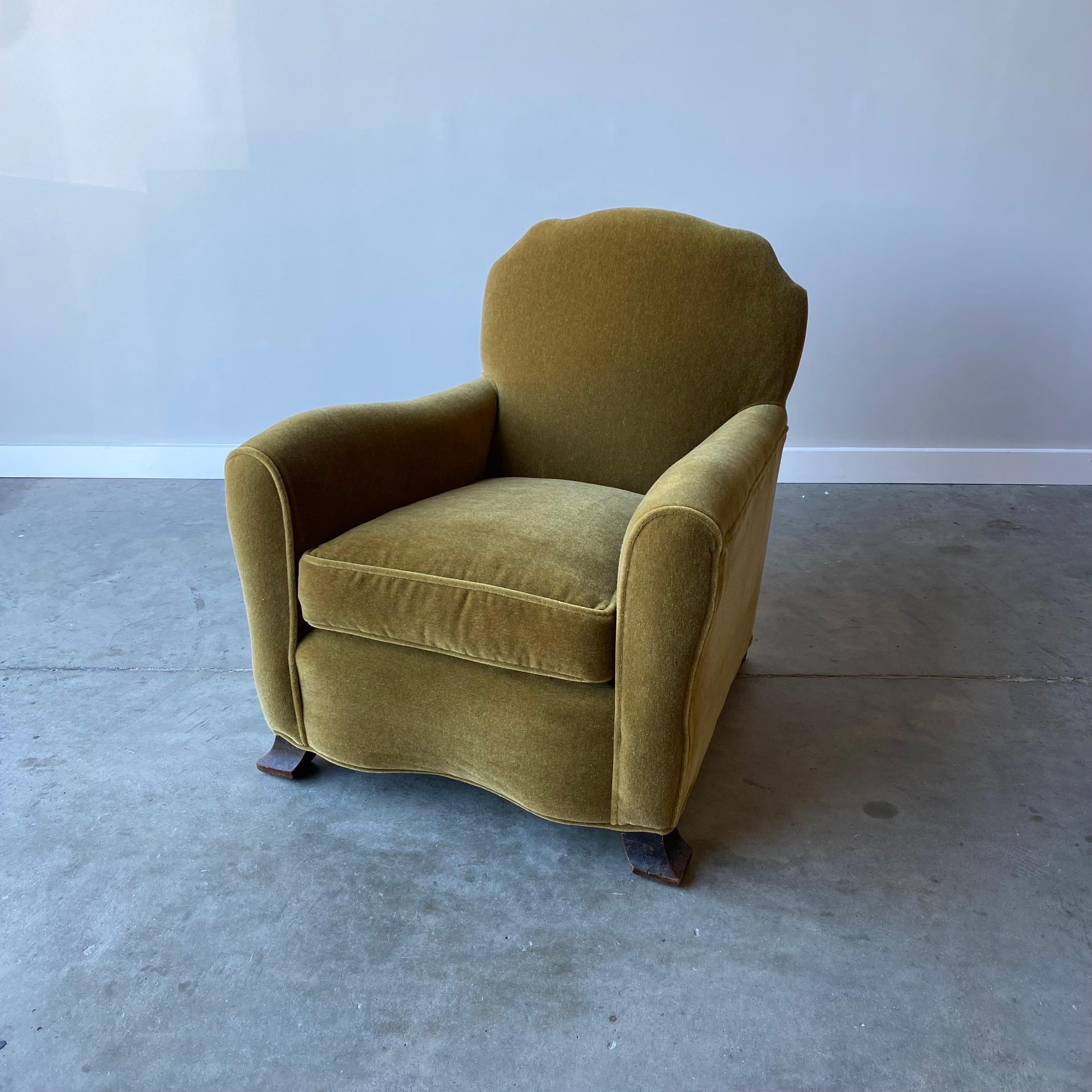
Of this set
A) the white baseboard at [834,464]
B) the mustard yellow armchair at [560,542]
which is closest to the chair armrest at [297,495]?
the mustard yellow armchair at [560,542]

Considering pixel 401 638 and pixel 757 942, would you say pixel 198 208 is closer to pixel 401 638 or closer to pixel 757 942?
pixel 401 638

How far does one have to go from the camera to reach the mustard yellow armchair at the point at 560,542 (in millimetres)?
1184

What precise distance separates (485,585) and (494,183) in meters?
2.22

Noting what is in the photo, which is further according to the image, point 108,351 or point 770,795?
point 108,351

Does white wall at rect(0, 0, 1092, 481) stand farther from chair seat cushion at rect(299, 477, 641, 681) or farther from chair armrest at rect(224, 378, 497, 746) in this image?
chair seat cushion at rect(299, 477, 641, 681)

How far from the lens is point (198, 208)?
3084 millimetres

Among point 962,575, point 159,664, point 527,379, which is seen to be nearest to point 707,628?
point 527,379

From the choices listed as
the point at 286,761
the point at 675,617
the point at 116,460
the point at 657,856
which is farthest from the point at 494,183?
the point at 657,856

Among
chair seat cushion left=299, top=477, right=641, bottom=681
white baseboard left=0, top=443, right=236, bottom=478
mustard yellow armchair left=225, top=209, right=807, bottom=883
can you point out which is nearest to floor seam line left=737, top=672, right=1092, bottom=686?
mustard yellow armchair left=225, top=209, right=807, bottom=883

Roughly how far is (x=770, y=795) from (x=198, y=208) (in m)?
2.83

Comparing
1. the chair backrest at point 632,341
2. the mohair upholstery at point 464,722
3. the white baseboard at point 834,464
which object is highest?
the chair backrest at point 632,341

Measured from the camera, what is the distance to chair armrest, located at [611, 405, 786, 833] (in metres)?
1.09

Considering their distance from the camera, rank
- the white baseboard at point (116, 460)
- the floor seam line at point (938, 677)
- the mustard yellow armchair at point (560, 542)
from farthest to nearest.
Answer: the white baseboard at point (116, 460) < the floor seam line at point (938, 677) < the mustard yellow armchair at point (560, 542)

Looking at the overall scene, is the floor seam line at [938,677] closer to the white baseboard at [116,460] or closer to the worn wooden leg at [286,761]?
the worn wooden leg at [286,761]
